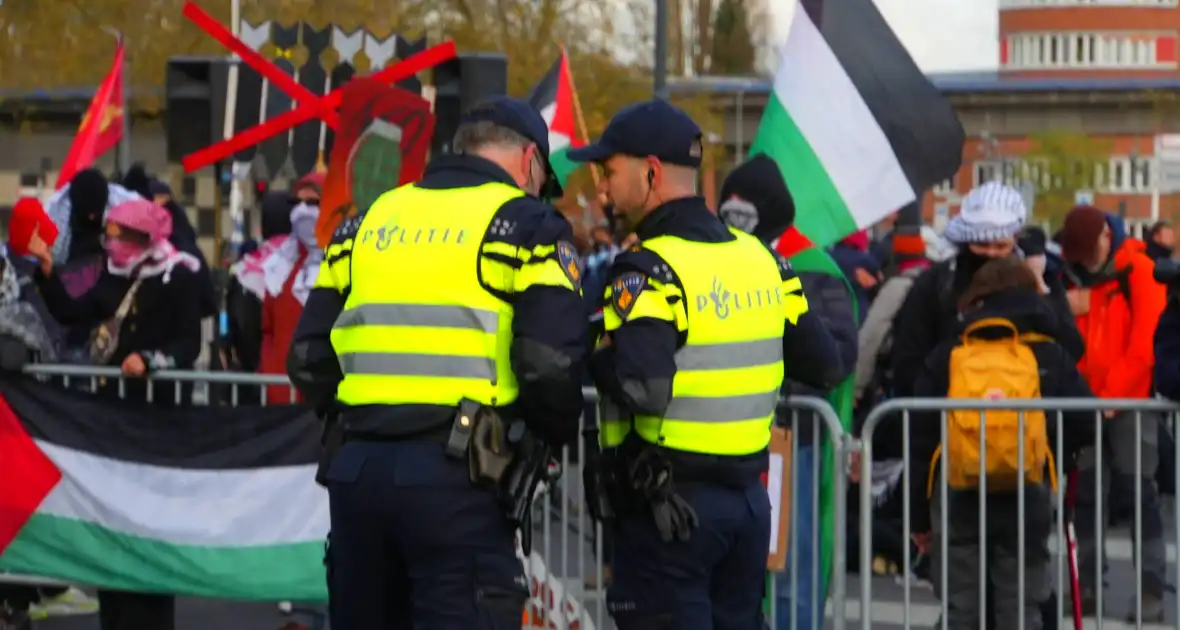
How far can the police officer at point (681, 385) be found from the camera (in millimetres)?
5465

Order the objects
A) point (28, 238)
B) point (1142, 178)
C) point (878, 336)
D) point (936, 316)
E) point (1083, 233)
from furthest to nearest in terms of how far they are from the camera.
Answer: point (1142, 178)
point (1083, 233)
point (878, 336)
point (28, 238)
point (936, 316)

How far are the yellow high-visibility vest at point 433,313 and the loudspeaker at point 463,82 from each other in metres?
6.65

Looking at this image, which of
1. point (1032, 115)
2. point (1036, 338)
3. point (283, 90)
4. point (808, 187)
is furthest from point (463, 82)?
point (1032, 115)

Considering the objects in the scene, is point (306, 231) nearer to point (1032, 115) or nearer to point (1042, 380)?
point (1042, 380)

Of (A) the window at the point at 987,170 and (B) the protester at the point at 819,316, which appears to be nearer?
(B) the protester at the point at 819,316

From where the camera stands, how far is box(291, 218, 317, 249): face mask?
9.85m

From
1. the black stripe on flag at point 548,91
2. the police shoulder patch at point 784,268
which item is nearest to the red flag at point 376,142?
the black stripe on flag at point 548,91

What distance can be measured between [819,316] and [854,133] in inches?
60.0

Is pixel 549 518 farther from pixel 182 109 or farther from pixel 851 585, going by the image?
pixel 182 109

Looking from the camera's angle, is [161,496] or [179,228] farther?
[179,228]

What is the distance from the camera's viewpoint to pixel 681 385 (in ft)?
18.2

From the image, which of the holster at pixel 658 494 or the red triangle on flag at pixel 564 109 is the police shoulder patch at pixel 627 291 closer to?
the holster at pixel 658 494

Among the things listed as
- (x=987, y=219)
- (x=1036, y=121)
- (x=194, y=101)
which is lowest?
(x=987, y=219)

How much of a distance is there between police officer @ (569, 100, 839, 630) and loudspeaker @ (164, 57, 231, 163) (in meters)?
7.09
